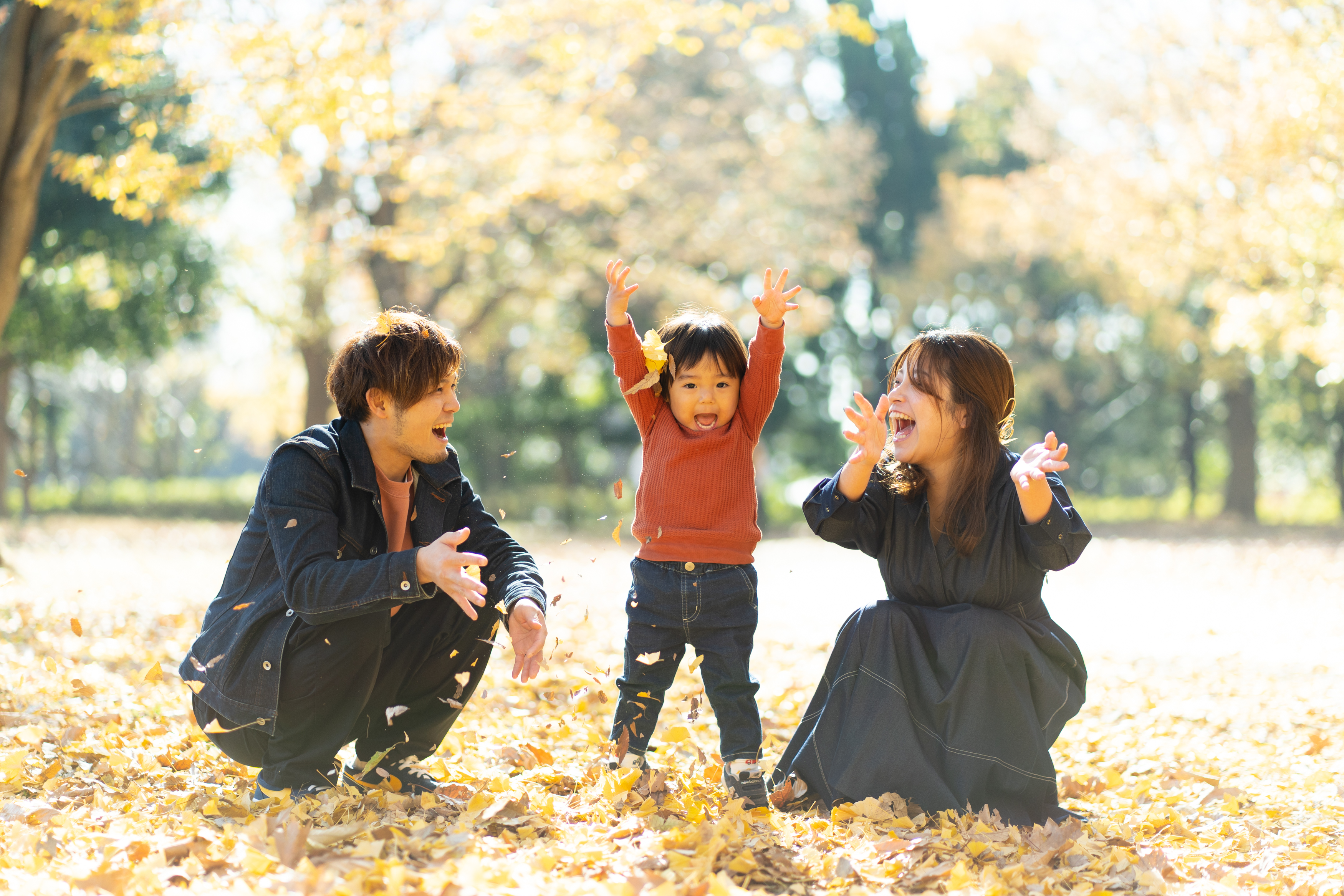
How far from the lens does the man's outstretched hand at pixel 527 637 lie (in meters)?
2.85

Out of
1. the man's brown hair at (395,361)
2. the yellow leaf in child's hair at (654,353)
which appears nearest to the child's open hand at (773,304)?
the yellow leaf in child's hair at (654,353)

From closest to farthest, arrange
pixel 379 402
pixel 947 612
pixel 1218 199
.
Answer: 1. pixel 379 402
2. pixel 947 612
3. pixel 1218 199

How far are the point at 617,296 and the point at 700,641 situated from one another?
1.08 metres

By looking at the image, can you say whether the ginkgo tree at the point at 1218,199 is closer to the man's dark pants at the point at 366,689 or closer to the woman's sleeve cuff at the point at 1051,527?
the woman's sleeve cuff at the point at 1051,527

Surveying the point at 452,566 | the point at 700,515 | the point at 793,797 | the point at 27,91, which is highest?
the point at 27,91

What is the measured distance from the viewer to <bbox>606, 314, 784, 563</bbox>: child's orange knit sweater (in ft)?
11.1

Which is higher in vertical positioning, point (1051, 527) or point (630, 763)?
point (1051, 527)

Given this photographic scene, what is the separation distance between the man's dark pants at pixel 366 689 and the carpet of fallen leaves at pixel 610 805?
0.16 m

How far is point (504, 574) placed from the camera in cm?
323

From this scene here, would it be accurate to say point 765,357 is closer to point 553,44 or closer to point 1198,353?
point 553,44

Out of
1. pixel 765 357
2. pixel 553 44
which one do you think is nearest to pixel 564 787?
pixel 765 357

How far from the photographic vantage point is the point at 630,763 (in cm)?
331

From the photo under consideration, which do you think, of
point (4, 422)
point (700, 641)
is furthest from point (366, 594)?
point (4, 422)

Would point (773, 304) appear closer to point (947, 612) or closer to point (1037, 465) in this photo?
point (1037, 465)
